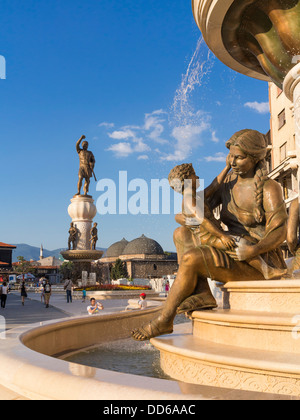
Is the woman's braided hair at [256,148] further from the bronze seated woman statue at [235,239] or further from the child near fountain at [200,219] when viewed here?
the child near fountain at [200,219]

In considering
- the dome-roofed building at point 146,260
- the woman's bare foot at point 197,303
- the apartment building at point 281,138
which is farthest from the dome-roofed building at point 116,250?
the woman's bare foot at point 197,303

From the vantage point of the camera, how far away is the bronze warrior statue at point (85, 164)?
24938 mm

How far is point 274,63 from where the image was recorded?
4387 millimetres

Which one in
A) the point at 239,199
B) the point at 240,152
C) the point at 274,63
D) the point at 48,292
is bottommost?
the point at 48,292

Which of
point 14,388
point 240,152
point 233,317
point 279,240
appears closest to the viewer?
point 14,388

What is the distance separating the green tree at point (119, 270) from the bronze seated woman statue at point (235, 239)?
57.9 meters

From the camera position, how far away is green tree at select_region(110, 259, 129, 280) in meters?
61.5

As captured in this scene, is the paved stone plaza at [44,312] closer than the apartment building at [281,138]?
Yes

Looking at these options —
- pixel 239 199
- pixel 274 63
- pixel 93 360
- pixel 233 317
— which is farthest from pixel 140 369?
pixel 274 63

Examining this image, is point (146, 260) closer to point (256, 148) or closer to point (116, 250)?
point (116, 250)

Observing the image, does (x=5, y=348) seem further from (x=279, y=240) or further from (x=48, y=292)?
(x=48, y=292)

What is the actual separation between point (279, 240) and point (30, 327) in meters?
2.58

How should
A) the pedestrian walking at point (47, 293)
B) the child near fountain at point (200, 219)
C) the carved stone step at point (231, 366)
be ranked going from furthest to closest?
the pedestrian walking at point (47, 293) → the child near fountain at point (200, 219) → the carved stone step at point (231, 366)
